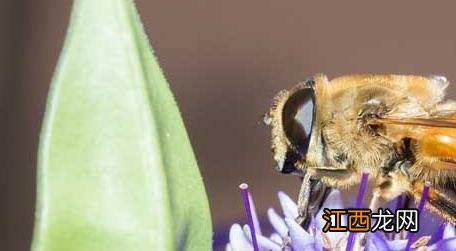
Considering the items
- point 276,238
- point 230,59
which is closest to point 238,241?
point 276,238

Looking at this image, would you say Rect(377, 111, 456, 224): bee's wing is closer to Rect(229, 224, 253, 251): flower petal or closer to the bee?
the bee

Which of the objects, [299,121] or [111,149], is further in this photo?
[299,121]

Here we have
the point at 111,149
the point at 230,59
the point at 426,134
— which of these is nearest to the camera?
the point at 111,149

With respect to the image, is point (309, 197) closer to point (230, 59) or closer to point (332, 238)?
point (332, 238)

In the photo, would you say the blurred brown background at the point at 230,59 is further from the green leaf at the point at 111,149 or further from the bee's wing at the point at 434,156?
the green leaf at the point at 111,149

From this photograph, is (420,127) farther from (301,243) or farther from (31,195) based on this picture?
(31,195)
